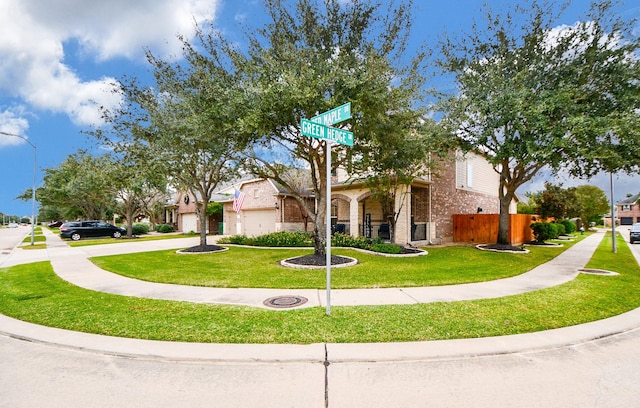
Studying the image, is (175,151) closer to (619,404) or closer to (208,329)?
(208,329)

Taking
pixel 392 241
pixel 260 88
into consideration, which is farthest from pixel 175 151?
pixel 392 241

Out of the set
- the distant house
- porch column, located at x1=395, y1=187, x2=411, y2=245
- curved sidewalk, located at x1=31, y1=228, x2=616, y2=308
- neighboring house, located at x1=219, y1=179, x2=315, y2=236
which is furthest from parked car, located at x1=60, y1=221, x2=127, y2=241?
porch column, located at x1=395, y1=187, x2=411, y2=245

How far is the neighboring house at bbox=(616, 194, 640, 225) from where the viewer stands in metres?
70.2

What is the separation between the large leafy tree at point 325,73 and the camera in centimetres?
882

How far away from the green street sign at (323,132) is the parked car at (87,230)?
28342 millimetres

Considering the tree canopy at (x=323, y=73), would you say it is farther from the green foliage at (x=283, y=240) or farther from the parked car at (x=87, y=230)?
the parked car at (x=87, y=230)

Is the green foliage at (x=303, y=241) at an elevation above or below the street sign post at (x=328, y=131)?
below

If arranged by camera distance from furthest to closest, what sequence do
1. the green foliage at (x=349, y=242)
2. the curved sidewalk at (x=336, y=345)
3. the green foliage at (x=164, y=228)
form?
the green foliage at (x=164, y=228) < the green foliage at (x=349, y=242) < the curved sidewalk at (x=336, y=345)

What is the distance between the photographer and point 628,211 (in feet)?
237

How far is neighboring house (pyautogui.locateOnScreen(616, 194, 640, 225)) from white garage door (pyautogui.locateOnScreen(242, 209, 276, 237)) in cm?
8194

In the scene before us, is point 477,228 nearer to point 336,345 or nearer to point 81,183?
point 336,345

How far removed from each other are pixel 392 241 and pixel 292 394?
39.9 feet

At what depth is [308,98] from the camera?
8609mm

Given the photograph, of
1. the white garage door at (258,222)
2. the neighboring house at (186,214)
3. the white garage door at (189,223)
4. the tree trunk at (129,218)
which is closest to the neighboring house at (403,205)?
the white garage door at (258,222)
